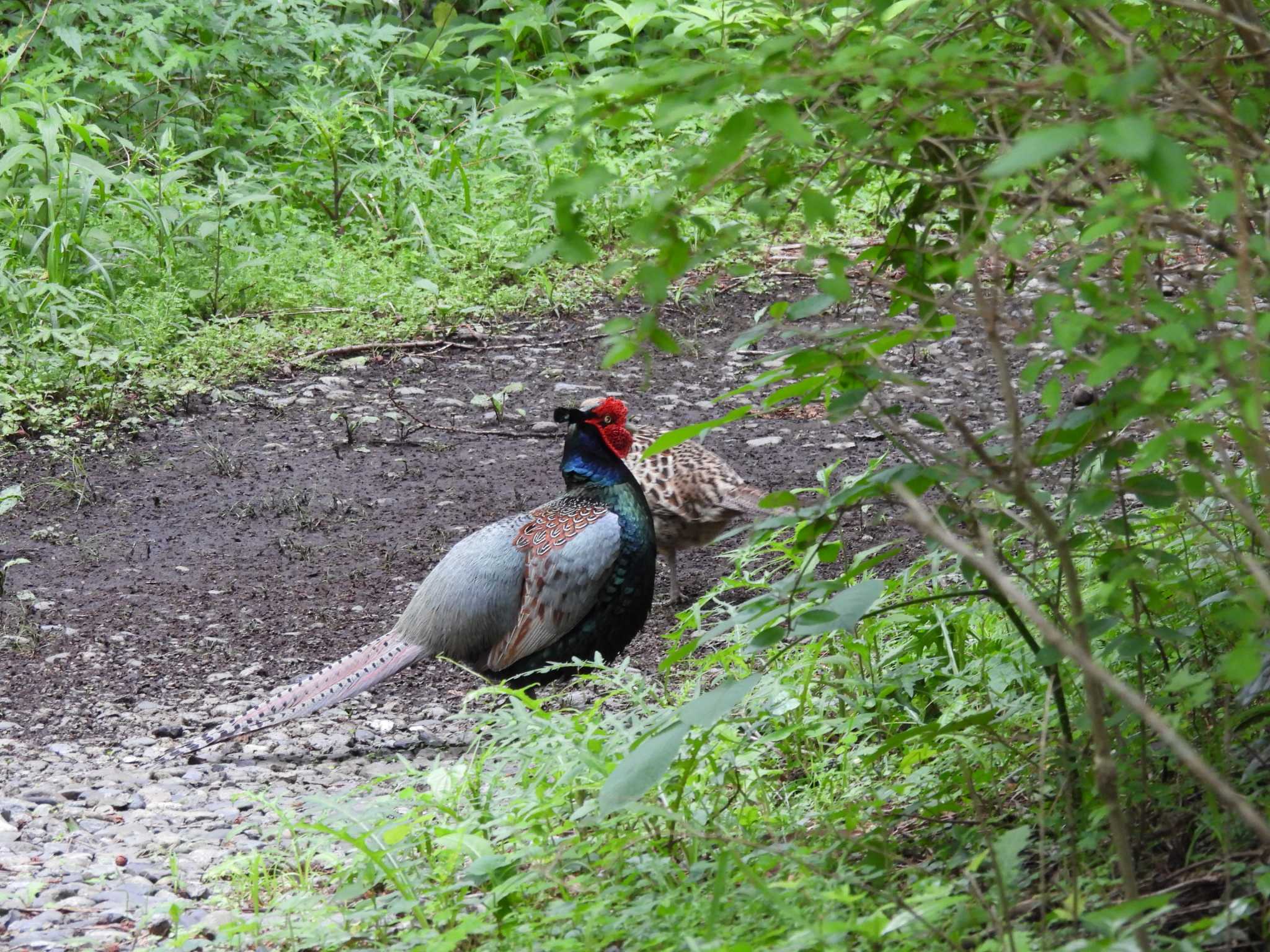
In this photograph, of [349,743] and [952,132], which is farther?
[349,743]

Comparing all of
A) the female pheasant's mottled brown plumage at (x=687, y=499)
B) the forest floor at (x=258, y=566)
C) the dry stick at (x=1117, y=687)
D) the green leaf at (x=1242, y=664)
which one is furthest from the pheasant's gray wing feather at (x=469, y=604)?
the green leaf at (x=1242, y=664)

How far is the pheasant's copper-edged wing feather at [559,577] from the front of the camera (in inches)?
193

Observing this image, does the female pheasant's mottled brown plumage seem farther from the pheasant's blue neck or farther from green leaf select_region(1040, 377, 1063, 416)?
green leaf select_region(1040, 377, 1063, 416)

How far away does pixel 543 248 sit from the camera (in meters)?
1.93

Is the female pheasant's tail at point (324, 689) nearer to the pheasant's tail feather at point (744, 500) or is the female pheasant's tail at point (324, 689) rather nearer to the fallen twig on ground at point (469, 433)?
the pheasant's tail feather at point (744, 500)

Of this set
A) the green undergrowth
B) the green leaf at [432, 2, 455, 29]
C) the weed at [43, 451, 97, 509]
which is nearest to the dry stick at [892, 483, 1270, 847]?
the green undergrowth

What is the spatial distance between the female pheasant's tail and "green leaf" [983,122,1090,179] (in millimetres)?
3603

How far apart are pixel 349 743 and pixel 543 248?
3.05 m

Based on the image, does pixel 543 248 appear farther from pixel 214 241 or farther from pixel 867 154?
pixel 214 241

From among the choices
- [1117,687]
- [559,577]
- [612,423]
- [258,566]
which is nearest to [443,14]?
[258,566]

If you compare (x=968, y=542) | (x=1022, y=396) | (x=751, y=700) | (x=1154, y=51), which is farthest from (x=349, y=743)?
(x=1022, y=396)

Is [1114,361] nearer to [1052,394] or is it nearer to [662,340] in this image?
[1052,394]

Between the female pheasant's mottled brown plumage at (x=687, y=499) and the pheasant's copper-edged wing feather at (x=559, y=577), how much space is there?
74 centimetres

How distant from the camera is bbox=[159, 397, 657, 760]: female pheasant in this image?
16.1 ft
